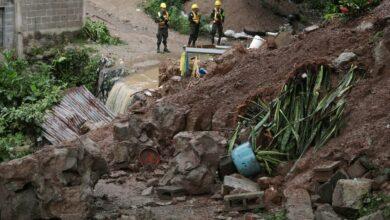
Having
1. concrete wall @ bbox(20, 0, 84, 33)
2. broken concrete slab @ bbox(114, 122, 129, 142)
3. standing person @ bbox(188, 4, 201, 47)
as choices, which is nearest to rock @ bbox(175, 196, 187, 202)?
broken concrete slab @ bbox(114, 122, 129, 142)

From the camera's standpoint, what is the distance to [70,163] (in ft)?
38.0

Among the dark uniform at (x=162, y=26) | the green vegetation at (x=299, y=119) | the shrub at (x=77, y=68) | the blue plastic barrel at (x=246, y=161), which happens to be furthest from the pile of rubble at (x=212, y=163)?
the dark uniform at (x=162, y=26)

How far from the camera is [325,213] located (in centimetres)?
1094

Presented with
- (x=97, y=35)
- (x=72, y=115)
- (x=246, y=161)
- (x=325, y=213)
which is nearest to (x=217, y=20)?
(x=97, y=35)

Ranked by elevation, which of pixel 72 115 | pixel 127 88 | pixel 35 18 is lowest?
pixel 72 115

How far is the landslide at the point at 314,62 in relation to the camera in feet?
40.4

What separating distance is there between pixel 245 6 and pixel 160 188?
50.1 feet

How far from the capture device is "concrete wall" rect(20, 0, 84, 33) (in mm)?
23625

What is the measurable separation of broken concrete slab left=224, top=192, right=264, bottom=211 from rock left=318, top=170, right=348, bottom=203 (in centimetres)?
92

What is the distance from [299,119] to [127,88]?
26.1 ft

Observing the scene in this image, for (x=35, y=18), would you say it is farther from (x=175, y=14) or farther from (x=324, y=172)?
(x=324, y=172)

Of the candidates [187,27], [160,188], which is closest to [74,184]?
[160,188]

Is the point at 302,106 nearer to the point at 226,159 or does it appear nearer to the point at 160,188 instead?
the point at 226,159

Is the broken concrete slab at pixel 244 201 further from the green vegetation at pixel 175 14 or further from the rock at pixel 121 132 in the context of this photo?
the green vegetation at pixel 175 14
